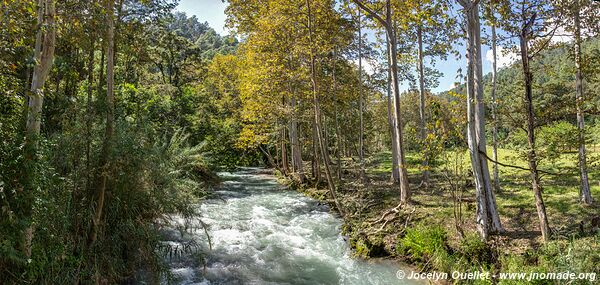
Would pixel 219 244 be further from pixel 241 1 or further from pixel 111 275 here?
pixel 241 1

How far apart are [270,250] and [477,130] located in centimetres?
592

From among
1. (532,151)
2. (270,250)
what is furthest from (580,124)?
(270,250)

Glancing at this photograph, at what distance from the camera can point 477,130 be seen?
792 cm

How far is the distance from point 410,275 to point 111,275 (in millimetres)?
5784

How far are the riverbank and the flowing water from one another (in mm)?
662

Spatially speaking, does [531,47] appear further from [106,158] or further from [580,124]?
[106,158]

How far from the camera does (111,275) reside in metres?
5.79

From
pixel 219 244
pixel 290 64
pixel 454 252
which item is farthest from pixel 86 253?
pixel 290 64

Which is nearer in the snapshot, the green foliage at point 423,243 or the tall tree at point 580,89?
the tall tree at point 580,89

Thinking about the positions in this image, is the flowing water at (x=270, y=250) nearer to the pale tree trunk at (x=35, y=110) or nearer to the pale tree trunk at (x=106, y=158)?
the pale tree trunk at (x=106, y=158)

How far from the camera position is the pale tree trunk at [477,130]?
7.73m

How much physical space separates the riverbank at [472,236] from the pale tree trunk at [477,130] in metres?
0.42

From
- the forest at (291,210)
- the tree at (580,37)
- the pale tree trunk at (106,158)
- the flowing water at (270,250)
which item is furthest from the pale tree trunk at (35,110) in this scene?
the tree at (580,37)

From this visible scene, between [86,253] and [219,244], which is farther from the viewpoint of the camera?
[219,244]
